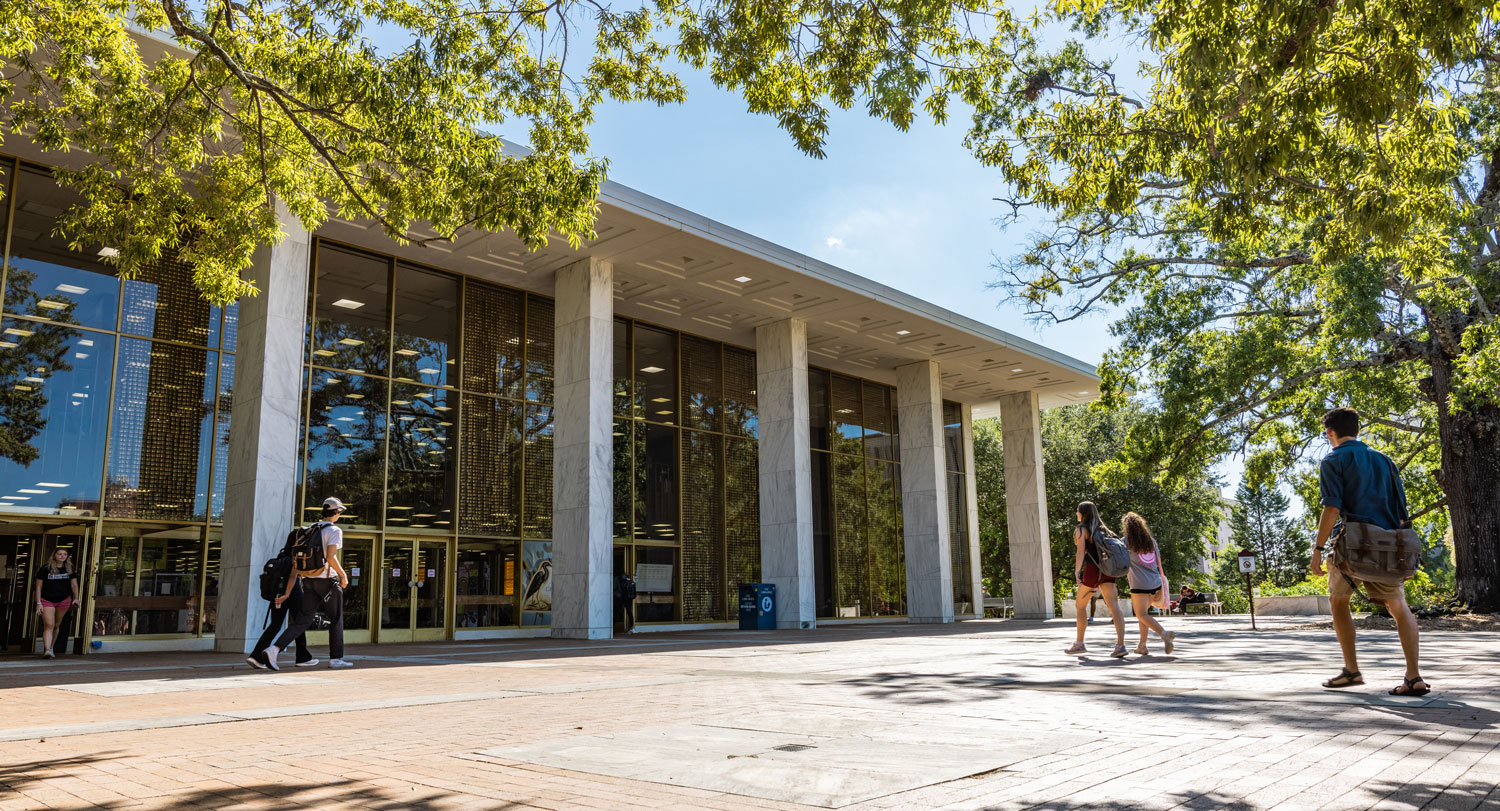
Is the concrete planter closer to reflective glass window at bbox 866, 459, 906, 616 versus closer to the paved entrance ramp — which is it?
reflective glass window at bbox 866, 459, 906, 616

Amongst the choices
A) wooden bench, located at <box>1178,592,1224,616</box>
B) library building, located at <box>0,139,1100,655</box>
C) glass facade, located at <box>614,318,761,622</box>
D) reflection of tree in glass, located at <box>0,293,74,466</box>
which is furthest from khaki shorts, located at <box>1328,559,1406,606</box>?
wooden bench, located at <box>1178,592,1224,616</box>

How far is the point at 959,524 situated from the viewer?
103ft

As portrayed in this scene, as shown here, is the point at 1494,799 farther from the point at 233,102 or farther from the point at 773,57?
the point at 233,102

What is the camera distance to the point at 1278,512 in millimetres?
96938

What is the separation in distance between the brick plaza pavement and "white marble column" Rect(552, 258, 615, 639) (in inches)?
348

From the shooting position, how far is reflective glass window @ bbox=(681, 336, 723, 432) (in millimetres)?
24500

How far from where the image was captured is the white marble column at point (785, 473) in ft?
74.1

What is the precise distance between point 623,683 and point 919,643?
768 cm

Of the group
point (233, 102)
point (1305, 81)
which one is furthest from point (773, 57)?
point (233, 102)

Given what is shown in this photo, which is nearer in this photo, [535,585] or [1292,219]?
[1292,219]

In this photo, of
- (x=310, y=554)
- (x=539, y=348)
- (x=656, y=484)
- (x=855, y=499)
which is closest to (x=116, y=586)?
(x=310, y=554)

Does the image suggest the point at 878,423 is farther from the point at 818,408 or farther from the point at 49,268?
the point at 49,268

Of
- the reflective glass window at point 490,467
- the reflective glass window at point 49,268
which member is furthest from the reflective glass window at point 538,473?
the reflective glass window at point 49,268

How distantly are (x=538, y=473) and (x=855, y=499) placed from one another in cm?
1105
